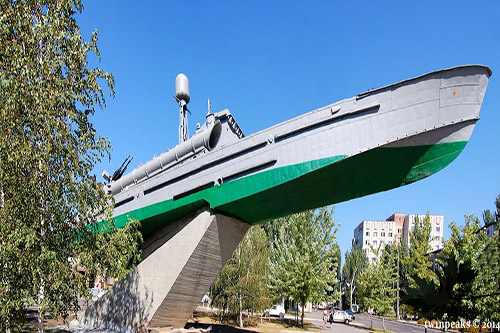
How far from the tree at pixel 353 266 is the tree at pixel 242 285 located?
49.5 meters

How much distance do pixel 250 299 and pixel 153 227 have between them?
10650mm

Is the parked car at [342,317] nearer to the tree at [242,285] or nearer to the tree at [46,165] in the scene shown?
the tree at [242,285]

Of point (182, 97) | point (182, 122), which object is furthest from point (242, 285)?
point (182, 97)

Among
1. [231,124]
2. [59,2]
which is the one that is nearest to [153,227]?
[231,124]

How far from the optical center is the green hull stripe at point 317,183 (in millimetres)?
12165

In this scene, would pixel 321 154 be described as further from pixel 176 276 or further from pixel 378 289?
pixel 378 289

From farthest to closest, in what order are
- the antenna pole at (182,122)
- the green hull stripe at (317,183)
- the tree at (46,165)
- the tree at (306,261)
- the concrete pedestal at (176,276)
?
the tree at (306,261) → the antenna pole at (182,122) → the concrete pedestal at (176,276) → the green hull stripe at (317,183) → the tree at (46,165)

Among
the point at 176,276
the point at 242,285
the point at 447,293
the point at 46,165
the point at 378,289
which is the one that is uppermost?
the point at 46,165

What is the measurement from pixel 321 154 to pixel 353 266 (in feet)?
217

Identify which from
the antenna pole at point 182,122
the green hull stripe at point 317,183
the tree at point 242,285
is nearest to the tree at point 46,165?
the green hull stripe at point 317,183

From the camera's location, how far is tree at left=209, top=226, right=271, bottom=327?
83.9ft

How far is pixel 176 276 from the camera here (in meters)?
15.5

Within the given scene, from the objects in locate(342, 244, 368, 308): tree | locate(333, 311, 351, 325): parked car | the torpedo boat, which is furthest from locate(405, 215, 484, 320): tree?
locate(342, 244, 368, 308): tree

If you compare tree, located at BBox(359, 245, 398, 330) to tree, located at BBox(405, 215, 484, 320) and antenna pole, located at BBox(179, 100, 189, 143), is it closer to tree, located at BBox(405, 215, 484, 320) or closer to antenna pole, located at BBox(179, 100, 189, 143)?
antenna pole, located at BBox(179, 100, 189, 143)
